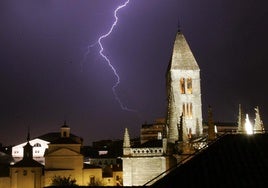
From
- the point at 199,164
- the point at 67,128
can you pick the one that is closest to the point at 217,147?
the point at 199,164

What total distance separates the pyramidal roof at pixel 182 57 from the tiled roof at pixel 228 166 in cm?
4457

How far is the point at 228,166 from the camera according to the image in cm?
1180

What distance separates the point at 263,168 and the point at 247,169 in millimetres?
470

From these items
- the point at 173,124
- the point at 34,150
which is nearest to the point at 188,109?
the point at 173,124

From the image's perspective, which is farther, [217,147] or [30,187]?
[30,187]

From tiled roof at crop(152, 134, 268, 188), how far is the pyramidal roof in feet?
146

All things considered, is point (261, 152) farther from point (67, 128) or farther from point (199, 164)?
point (67, 128)

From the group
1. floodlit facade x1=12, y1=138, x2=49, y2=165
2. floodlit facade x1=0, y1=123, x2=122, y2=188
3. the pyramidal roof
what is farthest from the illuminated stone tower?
floodlit facade x1=12, y1=138, x2=49, y2=165

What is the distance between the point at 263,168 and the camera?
11.6 meters

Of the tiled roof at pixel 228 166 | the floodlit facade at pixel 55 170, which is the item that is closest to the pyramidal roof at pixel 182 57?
the floodlit facade at pixel 55 170

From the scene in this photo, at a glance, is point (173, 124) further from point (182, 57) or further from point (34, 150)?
point (34, 150)

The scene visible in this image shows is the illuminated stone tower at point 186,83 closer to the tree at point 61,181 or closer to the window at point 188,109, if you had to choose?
the window at point 188,109

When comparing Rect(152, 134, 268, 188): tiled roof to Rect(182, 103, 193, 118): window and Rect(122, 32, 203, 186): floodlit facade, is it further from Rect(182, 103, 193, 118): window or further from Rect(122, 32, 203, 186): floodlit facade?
Rect(182, 103, 193, 118): window

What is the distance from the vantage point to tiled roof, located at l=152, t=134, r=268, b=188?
36.7 feet
